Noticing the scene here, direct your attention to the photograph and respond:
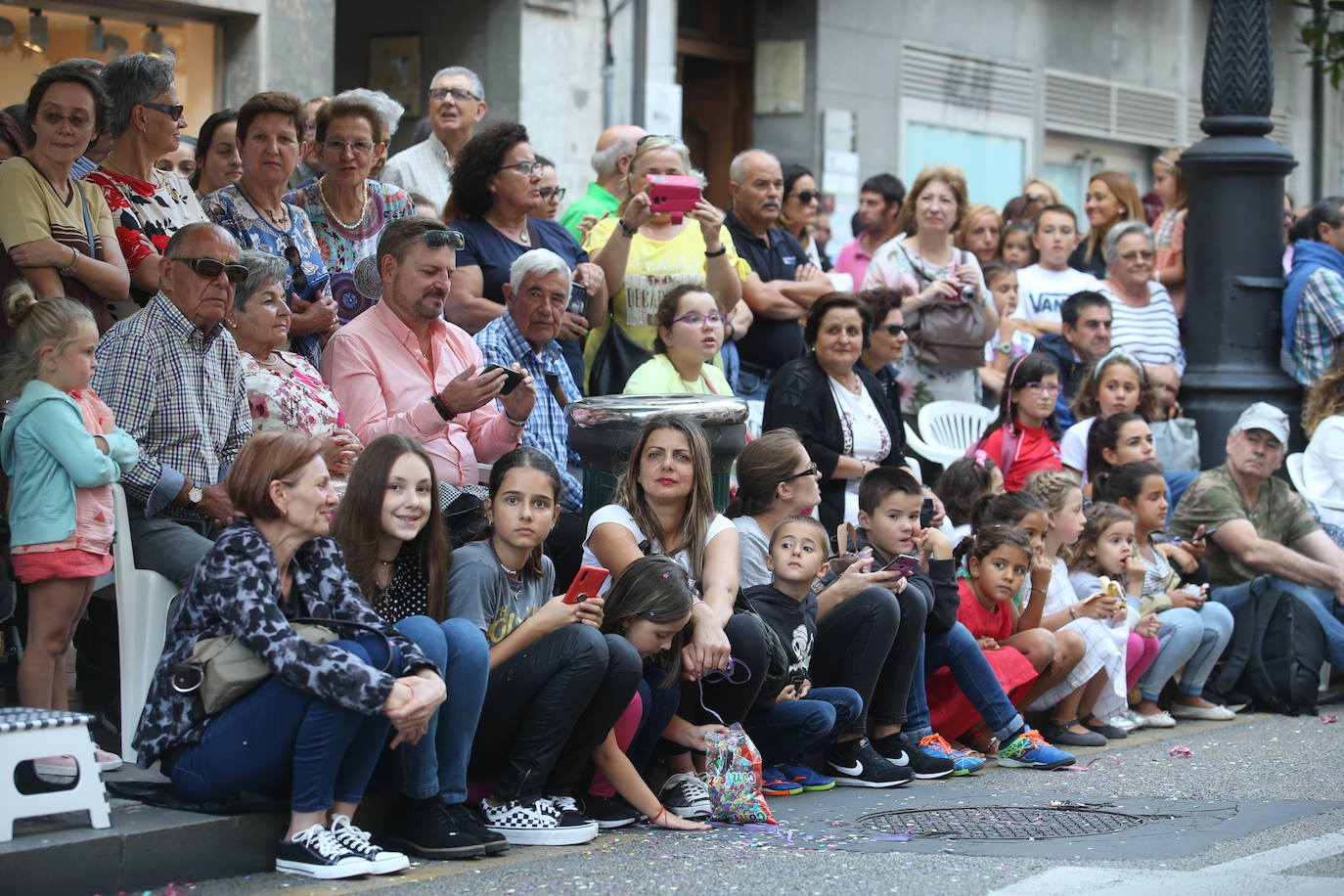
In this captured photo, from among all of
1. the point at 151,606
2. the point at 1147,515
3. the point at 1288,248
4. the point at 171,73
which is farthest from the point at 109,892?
the point at 1288,248

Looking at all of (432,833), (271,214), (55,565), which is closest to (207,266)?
(55,565)

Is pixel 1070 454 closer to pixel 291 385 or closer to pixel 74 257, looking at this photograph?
pixel 291 385

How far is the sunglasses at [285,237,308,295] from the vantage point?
718 cm

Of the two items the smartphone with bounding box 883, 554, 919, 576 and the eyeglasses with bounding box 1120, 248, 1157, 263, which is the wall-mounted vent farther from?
the smartphone with bounding box 883, 554, 919, 576

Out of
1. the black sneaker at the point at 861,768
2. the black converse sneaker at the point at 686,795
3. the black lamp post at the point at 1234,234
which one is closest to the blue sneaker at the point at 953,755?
the black sneaker at the point at 861,768

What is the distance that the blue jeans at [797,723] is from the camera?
666cm

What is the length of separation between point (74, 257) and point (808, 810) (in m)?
3.09

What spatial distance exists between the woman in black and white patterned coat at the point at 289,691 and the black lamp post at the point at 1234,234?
6.51 metres

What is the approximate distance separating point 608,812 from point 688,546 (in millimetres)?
1015

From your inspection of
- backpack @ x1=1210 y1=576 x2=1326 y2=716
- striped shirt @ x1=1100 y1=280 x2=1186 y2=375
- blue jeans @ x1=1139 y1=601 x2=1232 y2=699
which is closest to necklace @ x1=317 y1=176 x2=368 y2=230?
blue jeans @ x1=1139 y1=601 x2=1232 y2=699

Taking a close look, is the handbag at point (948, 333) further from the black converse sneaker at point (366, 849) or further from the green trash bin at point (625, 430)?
the black converse sneaker at point (366, 849)

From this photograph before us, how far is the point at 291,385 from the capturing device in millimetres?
6422

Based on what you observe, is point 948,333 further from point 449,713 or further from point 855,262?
point 449,713

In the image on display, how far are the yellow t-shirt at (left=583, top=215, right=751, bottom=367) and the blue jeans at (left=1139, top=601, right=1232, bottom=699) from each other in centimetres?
265
